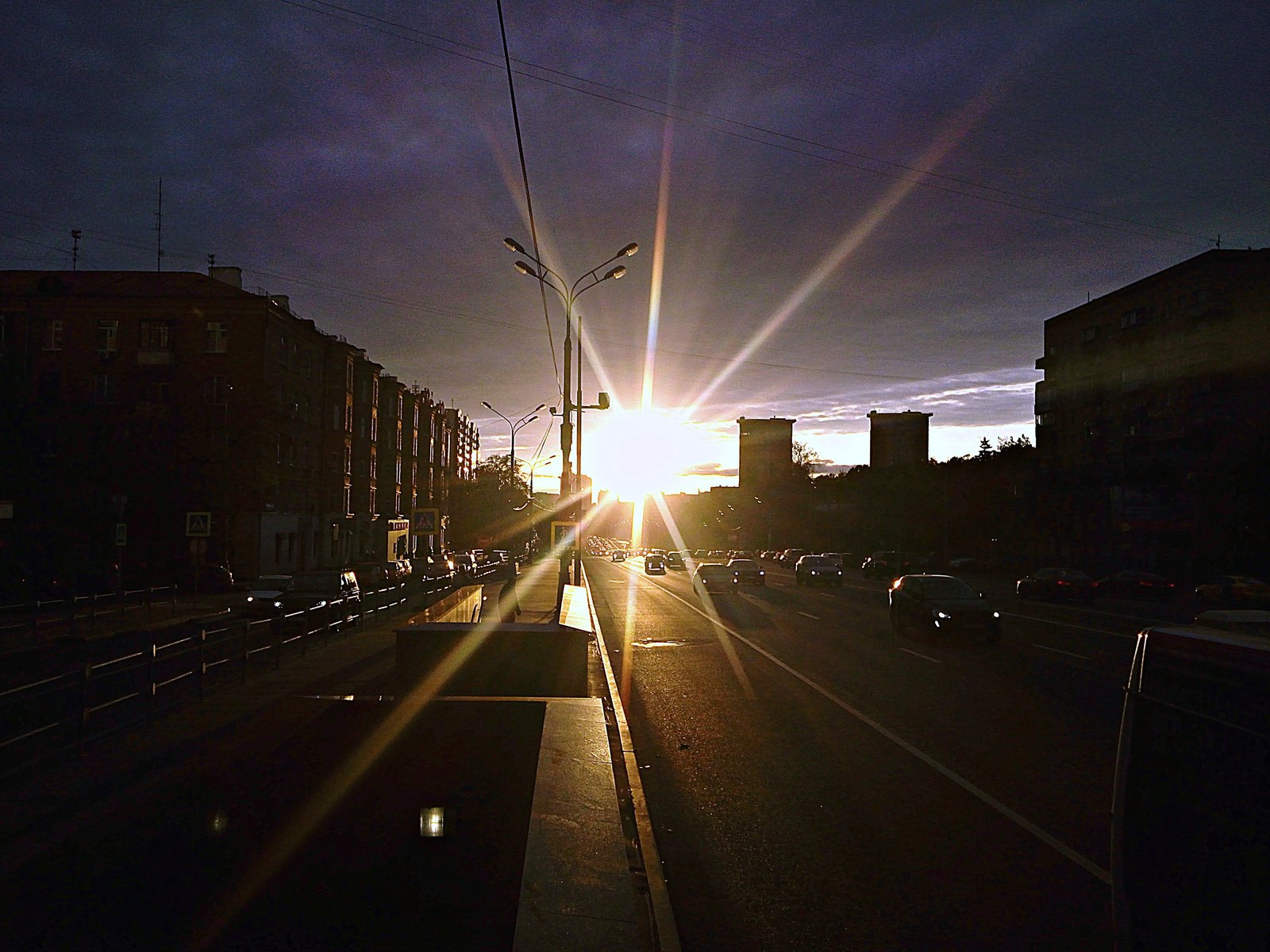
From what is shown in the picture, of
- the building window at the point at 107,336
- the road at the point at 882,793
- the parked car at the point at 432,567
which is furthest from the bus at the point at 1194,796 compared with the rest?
the building window at the point at 107,336

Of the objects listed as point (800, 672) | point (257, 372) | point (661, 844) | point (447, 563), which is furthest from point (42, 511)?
point (661, 844)

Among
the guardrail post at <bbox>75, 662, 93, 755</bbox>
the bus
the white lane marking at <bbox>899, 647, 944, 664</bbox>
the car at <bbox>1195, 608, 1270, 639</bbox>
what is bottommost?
the white lane marking at <bbox>899, 647, 944, 664</bbox>

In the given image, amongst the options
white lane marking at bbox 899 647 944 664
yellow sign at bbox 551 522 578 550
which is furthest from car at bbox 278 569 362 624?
white lane marking at bbox 899 647 944 664

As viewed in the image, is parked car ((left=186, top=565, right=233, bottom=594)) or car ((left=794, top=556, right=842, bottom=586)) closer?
parked car ((left=186, top=565, right=233, bottom=594))

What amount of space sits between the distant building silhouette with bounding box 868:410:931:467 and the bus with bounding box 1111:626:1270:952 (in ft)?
444

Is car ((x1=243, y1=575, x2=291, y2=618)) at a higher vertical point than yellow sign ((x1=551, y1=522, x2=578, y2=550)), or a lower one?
lower

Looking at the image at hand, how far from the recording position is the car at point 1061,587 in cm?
3966

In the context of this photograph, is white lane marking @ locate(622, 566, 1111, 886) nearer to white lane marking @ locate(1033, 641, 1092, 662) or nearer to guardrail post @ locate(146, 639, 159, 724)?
white lane marking @ locate(1033, 641, 1092, 662)

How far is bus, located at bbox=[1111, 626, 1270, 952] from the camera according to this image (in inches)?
116

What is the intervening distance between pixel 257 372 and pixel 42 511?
1611 cm

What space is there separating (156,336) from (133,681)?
39741 millimetres

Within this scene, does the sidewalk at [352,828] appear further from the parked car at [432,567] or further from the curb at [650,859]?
the parked car at [432,567]

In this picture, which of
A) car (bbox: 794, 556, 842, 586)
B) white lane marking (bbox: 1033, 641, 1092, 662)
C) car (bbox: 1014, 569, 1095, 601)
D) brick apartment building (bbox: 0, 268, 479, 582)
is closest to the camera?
white lane marking (bbox: 1033, 641, 1092, 662)

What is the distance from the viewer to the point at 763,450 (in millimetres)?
168375
